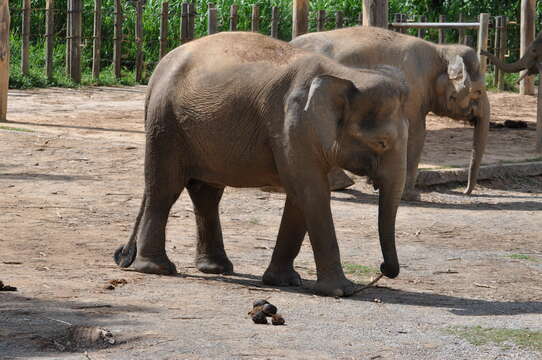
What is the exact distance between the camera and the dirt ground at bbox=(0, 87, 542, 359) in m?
5.76

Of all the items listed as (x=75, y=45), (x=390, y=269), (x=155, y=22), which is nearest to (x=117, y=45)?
(x=75, y=45)

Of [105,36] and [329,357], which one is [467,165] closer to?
[329,357]

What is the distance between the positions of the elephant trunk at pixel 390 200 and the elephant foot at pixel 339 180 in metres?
4.43

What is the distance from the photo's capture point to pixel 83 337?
223 inches

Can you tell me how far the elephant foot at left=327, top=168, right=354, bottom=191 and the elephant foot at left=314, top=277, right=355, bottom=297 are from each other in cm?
440

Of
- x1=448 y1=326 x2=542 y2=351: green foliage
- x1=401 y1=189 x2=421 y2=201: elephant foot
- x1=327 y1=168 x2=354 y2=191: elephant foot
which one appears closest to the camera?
x1=448 y1=326 x2=542 y2=351: green foliage

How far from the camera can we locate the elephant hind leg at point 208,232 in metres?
7.88

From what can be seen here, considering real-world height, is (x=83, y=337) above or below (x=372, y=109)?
below

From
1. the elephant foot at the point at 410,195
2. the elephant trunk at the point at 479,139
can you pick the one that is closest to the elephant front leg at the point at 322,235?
the elephant foot at the point at 410,195

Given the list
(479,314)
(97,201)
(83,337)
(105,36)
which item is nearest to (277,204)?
(97,201)

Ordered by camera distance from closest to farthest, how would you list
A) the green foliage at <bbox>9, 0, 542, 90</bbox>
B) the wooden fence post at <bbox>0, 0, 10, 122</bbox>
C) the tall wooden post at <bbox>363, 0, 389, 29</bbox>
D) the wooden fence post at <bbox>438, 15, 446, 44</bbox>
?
the tall wooden post at <bbox>363, 0, 389, 29</bbox>, the wooden fence post at <bbox>0, 0, 10, 122</bbox>, the green foliage at <bbox>9, 0, 542, 90</bbox>, the wooden fence post at <bbox>438, 15, 446, 44</bbox>

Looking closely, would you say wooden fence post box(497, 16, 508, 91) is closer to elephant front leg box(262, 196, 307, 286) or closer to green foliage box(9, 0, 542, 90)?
green foliage box(9, 0, 542, 90)

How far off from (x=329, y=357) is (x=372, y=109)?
2045 mm

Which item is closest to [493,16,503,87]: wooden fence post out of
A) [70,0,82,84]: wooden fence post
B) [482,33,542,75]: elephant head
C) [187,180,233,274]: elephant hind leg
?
[70,0,82,84]: wooden fence post
